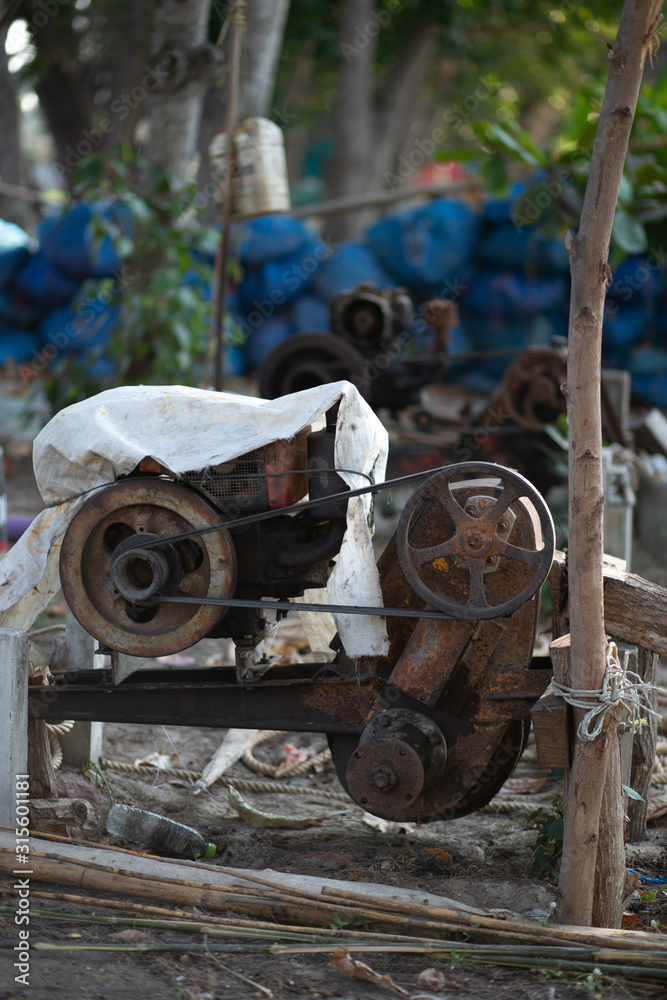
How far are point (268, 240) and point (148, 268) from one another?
134 inches

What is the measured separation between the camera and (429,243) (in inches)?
399

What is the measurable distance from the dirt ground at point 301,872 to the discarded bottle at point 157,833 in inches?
4.0

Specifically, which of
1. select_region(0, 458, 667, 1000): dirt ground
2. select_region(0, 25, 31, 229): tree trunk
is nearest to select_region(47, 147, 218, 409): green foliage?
select_region(0, 458, 667, 1000): dirt ground

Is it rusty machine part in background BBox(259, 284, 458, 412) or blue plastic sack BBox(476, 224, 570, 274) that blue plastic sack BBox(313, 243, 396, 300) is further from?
rusty machine part in background BBox(259, 284, 458, 412)

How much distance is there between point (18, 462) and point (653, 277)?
250 inches

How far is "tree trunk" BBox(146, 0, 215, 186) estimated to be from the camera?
6.81 meters

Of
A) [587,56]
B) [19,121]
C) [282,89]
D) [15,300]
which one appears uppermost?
[587,56]

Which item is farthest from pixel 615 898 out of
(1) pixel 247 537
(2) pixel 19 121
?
(2) pixel 19 121

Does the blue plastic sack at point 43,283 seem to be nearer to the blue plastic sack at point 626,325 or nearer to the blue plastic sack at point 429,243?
the blue plastic sack at point 429,243

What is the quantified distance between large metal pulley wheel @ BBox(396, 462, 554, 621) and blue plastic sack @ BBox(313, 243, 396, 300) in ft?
24.7

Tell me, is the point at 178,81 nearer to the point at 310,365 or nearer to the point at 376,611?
the point at 310,365

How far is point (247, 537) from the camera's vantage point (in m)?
3.09

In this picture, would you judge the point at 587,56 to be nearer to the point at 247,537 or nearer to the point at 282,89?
the point at 282,89

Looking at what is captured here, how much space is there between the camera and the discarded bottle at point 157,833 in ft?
10.5
